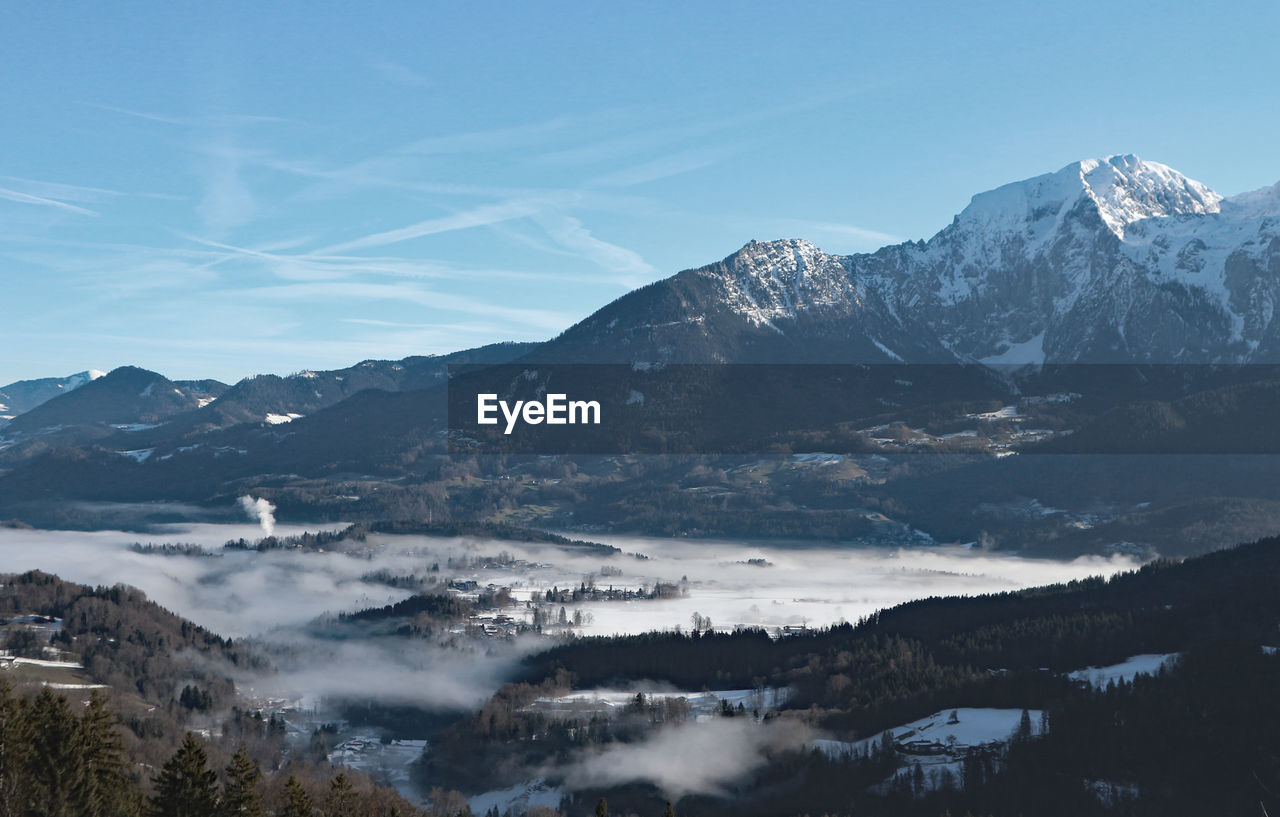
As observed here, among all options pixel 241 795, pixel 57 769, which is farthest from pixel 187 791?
pixel 57 769

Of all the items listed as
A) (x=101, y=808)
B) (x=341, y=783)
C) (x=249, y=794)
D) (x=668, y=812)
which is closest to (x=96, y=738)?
(x=101, y=808)

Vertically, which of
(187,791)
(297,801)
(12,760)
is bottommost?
(297,801)

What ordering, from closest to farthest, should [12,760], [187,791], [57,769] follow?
[12,760] → [57,769] → [187,791]

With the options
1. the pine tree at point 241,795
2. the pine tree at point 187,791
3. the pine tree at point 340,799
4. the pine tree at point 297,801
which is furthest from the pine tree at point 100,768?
the pine tree at point 340,799

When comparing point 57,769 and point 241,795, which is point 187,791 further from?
point 57,769

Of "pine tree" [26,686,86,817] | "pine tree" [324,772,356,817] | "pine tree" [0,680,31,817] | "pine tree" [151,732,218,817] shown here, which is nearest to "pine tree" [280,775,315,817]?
"pine tree" [151,732,218,817]

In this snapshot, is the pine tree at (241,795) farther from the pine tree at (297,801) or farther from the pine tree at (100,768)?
the pine tree at (100,768)

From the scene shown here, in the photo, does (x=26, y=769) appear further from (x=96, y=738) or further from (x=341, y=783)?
(x=341, y=783)
